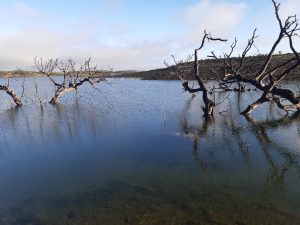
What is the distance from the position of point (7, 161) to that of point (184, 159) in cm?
886

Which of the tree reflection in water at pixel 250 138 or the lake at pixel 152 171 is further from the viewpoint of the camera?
the tree reflection in water at pixel 250 138

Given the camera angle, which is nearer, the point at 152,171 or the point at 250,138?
the point at 152,171

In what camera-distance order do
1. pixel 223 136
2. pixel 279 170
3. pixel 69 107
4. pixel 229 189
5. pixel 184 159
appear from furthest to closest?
1. pixel 69 107
2. pixel 223 136
3. pixel 184 159
4. pixel 279 170
5. pixel 229 189

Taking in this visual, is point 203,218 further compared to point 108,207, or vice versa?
point 108,207

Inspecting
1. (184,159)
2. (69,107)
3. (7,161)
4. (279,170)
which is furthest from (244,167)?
(69,107)

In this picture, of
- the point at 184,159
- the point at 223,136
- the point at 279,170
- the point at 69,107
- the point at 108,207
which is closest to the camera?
the point at 108,207

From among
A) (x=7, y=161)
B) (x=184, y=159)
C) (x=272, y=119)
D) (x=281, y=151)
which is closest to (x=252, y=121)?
(x=272, y=119)

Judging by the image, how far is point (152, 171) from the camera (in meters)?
15.8

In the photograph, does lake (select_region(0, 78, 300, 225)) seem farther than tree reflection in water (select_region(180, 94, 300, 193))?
No

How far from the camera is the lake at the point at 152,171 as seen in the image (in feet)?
37.9

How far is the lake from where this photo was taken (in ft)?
37.9

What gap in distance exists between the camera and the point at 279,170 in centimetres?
1563

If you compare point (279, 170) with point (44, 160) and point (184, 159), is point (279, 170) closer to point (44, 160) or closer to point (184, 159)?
point (184, 159)

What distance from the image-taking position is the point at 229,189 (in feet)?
43.8
